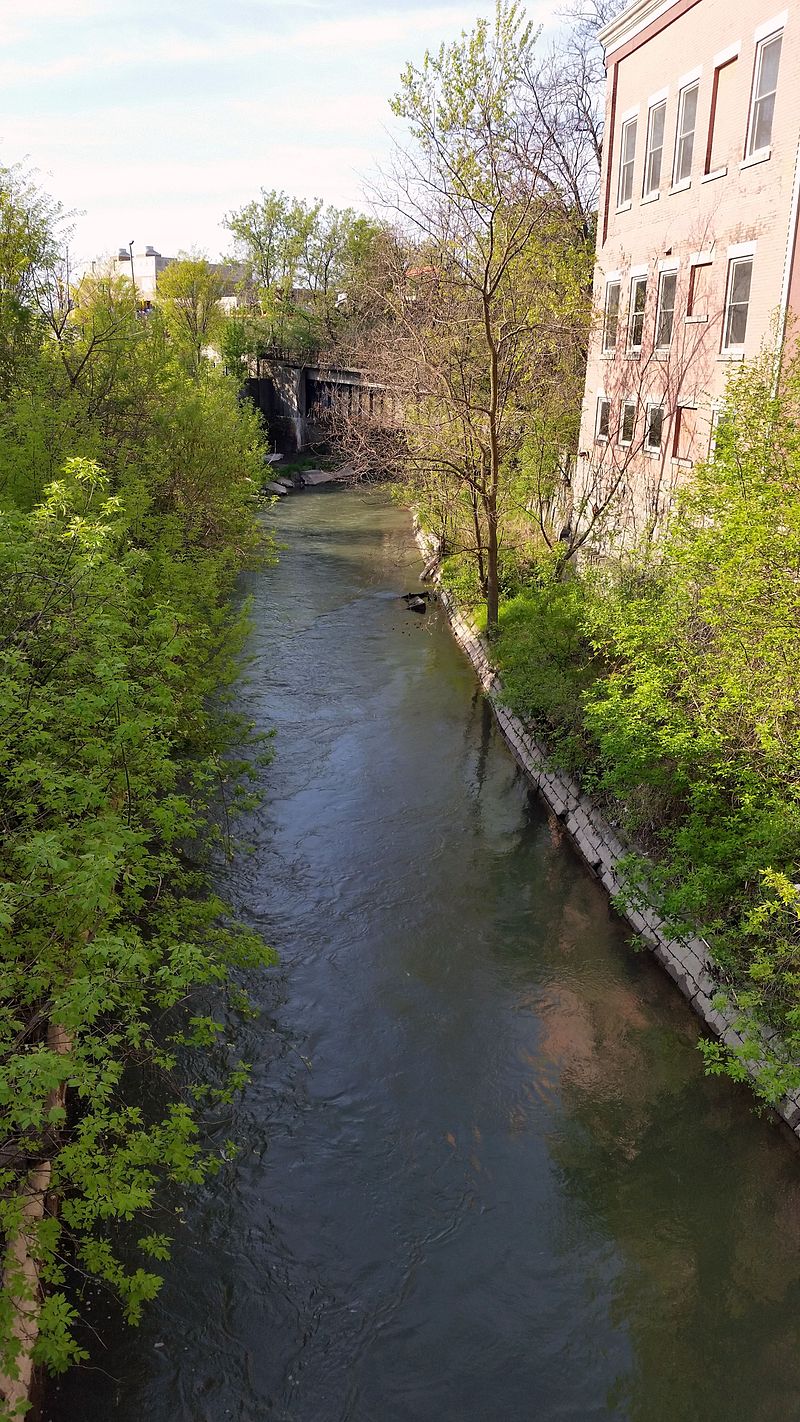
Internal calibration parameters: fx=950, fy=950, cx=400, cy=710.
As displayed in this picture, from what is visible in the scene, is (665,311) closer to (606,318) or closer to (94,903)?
(606,318)

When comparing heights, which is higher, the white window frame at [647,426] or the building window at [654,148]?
the building window at [654,148]

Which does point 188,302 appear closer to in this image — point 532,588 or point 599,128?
point 599,128

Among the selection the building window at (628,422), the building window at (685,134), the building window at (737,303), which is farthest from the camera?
the building window at (628,422)

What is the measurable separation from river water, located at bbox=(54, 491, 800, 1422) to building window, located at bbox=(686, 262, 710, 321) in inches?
414

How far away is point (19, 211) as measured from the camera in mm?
21969

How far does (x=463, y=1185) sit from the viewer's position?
8305 mm

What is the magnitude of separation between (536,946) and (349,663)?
10.4 metres

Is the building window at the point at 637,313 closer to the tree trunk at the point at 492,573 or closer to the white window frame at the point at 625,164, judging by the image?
the white window frame at the point at 625,164

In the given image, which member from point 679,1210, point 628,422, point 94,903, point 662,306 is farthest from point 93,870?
point 628,422

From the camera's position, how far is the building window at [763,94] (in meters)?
15.0

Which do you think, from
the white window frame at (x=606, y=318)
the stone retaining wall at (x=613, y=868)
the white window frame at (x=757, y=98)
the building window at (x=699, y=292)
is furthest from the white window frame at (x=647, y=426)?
the stone retaining wall at (x=613, y=868)

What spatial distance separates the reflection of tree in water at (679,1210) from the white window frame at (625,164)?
713 inches

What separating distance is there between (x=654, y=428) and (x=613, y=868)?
11554mm

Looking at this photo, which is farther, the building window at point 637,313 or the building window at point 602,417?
the building window at point 602,417
